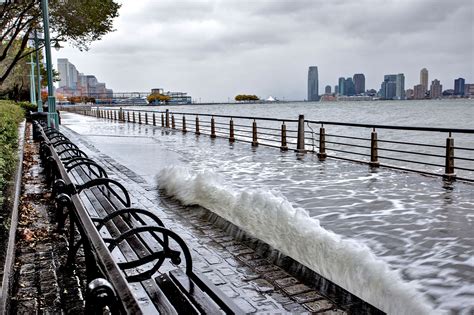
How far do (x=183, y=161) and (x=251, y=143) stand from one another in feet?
20.7

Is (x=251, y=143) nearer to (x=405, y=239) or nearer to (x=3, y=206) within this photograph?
(x=405, y=239)

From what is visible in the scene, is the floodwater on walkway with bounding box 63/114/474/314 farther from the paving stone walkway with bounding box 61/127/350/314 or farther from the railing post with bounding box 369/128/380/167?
the paving stone walkway with bounding box 61/127/350/314

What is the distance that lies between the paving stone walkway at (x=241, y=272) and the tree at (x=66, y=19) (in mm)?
17852

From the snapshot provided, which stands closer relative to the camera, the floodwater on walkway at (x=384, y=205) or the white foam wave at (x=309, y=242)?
the white foam wave at (x=309, y=242)

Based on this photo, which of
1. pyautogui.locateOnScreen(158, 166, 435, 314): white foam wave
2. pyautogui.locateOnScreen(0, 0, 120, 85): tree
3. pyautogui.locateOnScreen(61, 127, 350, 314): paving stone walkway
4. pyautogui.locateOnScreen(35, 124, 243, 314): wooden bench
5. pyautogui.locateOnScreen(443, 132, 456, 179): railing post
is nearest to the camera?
pyautogui.locateOnScreen(35, 124, 243, 314): wooden bench

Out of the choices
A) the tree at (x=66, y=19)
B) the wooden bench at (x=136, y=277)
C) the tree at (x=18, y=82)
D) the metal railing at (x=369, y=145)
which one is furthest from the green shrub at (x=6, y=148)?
the tree at (x=18, y=82)

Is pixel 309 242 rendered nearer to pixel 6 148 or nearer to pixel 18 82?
pixel 6 148

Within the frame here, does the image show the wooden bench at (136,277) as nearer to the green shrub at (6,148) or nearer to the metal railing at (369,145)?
the green shrub at (6,148)

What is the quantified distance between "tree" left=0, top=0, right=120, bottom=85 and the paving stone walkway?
17.9 meters

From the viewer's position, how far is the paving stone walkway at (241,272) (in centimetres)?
439

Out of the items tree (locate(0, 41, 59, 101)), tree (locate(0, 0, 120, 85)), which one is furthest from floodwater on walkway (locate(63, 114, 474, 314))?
tree (locate(0, 41, 59, 101))

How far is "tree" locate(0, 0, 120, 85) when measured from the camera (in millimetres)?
22658

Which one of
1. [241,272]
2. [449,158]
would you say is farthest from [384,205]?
[241,272]

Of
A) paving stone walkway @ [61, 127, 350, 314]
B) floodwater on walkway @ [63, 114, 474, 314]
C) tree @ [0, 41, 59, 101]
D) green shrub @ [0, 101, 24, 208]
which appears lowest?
paving stone walkway @ [61, 127, 350, 314]
